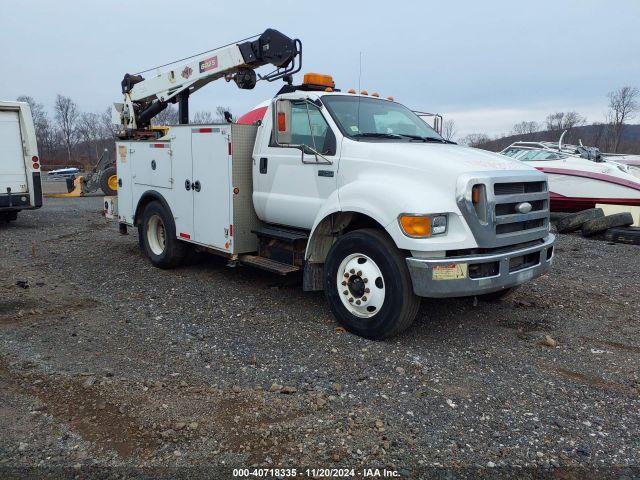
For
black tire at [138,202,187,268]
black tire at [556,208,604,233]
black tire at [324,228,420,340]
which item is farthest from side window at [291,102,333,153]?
black tire at [556,208,604,233]

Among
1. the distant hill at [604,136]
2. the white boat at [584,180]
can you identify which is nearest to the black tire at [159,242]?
the white boat at [584,180]

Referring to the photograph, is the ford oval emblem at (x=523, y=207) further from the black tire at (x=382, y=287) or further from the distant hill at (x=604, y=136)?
the distant hill at (x=604, y=136)

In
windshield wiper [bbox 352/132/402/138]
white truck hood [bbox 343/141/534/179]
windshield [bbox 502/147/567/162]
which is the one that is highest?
windshield wiper [bbox 352/132/402/138]

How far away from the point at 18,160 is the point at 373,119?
940cm

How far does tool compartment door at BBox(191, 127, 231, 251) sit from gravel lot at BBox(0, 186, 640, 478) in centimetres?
72

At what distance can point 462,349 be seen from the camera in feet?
15.7

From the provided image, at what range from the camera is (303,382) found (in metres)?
4.07

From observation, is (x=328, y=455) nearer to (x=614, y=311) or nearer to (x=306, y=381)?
(x=306, y=381)

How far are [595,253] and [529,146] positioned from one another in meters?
6.27

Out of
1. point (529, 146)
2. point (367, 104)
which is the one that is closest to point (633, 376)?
point (367, 104)

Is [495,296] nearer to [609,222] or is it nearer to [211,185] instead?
[211,185]

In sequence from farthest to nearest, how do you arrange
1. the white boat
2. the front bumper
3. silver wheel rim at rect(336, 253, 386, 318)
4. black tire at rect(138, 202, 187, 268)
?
the white boat, black tire at rect(138, 202, 187, 268), silver wheel rim at rect(336, 253, 386, 318), the front bumper

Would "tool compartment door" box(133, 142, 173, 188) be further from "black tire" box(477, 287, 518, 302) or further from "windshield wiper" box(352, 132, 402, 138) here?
"black tire" box(477, 287, 518, 302)

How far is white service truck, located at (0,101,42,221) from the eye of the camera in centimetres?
1152
